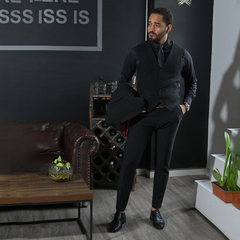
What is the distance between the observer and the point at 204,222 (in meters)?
2.59

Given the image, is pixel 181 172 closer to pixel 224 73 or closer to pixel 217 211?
pixel 224 73

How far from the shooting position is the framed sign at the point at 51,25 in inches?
134

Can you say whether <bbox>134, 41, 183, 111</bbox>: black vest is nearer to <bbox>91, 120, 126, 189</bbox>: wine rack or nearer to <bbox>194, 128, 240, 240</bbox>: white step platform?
<bbox>194, 128, 240, 240</bbox>: white step platform

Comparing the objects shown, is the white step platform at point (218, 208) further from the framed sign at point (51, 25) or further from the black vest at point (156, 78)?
the framed sign at point (51, 25)

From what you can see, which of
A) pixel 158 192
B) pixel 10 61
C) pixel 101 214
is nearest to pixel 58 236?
pixel 101 214

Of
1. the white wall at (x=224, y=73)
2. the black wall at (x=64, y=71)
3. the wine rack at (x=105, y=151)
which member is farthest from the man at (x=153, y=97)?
the black wall at (x=64, y=71)

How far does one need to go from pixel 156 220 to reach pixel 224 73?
1.96 metres

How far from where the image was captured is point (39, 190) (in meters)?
2.06

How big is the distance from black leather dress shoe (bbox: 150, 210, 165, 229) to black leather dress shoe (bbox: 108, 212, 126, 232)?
233 millimetres

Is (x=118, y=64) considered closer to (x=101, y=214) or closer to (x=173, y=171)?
(x=173, y=171)

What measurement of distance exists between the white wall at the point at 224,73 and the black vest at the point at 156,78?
51.4 inches

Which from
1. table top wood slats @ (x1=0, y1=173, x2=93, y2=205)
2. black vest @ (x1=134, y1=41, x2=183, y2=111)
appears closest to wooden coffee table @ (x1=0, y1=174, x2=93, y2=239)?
table top wood slats @ (x1=0, y1=173, x2=93, y2=205)

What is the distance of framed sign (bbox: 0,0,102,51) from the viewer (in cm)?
340

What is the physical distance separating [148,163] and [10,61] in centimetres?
199
